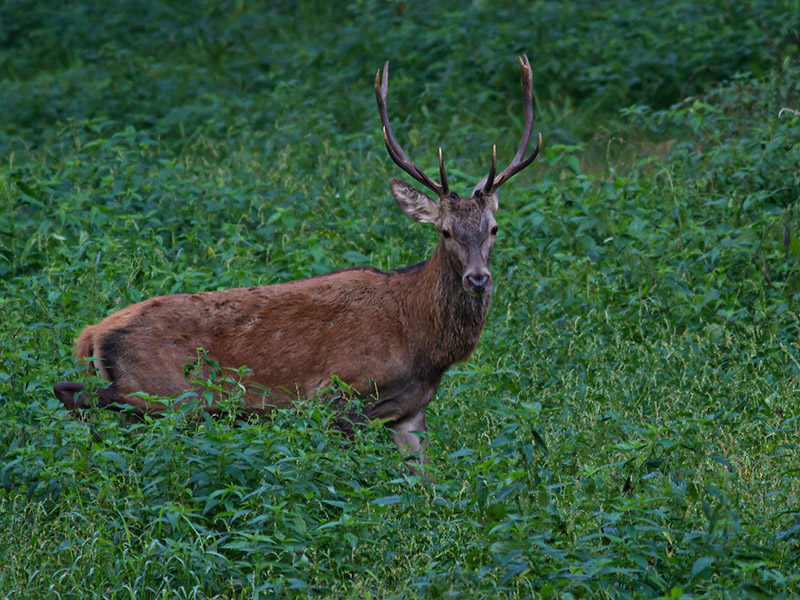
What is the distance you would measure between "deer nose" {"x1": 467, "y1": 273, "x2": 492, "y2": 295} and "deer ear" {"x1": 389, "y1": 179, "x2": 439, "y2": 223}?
26.6 inches

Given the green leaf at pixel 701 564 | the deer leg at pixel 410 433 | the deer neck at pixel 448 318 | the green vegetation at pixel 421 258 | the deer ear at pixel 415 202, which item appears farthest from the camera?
the deer ear at pixel 415 202

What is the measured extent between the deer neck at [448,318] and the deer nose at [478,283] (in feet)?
0.71

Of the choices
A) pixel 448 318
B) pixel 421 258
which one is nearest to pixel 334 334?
pixel 448 318

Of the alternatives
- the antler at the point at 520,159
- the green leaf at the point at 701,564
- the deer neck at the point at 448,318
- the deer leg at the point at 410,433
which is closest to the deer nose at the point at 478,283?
the deer neck at the point at 448,318

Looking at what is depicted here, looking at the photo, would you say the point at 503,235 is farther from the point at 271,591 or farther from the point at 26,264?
the point at 271,591

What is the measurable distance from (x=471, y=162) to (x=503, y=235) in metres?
2.12

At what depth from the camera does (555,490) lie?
5102mm

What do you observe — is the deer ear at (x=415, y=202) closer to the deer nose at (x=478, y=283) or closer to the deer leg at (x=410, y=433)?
the deer nose at (x=478, y=283)

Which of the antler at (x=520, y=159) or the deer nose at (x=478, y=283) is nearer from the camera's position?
the deer nose at (x=478, y=283)

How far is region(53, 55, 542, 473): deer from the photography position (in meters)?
6.21

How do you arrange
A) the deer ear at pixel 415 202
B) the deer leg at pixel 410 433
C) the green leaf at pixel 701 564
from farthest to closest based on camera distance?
the deer ear at pixel 415 202, the deer leg at pixel 410 433, the green leaf at pixel 701 564

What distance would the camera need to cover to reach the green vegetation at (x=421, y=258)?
4488mm

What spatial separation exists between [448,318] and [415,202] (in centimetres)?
83

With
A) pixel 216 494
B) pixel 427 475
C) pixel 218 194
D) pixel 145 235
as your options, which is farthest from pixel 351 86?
pixel 216 494
